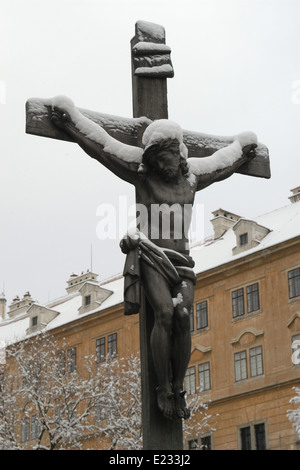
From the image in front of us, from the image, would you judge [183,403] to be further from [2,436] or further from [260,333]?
[260,333]

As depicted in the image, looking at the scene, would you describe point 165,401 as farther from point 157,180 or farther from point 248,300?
point 248,300

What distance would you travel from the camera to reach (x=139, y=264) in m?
5.92

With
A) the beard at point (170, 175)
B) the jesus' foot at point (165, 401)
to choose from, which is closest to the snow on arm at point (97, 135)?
the beard at point (170, 175)

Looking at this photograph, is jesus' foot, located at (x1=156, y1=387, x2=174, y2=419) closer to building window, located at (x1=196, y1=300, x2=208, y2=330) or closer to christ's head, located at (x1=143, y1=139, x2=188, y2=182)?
christ's head, located at (x1=143, y1=139, x2=188, y2=182)

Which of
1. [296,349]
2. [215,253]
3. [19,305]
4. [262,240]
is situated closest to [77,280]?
[19,305]

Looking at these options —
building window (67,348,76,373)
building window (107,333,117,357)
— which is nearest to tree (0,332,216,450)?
building window (67,348,76,373)

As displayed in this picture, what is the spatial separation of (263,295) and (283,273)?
1.33 metres

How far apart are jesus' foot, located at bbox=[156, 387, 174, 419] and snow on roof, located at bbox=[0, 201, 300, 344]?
3432cm

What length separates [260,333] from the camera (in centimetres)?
4006

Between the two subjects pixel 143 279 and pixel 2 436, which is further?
pixel 2 436

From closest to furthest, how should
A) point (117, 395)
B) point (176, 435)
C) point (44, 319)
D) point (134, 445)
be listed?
point (176, 435)
point (134, 445)
point (117, 395)
point (44, 319)

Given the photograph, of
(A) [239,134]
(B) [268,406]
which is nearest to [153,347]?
(A) [239,134]

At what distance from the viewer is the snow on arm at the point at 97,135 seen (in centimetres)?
638

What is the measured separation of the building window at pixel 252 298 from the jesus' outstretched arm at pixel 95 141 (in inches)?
1371
